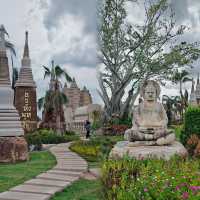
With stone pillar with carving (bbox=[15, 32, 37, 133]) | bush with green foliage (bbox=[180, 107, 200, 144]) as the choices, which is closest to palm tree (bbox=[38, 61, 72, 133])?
stone pillar with carving (bbox=[15, 32, 37, 133])

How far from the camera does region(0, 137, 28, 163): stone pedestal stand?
10023 mm

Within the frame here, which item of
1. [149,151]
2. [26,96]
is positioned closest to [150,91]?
[149,151]

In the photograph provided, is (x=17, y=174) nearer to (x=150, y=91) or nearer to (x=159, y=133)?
(x=159, y=133)

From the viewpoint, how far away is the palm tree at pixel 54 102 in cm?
2728

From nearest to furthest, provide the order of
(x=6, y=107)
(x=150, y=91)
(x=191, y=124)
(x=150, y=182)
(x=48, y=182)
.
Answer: (x=150, y=182) < (x=48, y=182) < (x=150, y=91) < (x=6, y=107) < (x=191, y=124)

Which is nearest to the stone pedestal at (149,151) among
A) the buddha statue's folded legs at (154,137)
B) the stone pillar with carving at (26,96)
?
the buddha statue's folded legs at (154,137)

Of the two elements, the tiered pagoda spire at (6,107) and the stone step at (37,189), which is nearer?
the stone step at (37,189)

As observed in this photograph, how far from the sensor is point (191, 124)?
1245cm

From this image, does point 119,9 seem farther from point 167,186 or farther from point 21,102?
point 167,186

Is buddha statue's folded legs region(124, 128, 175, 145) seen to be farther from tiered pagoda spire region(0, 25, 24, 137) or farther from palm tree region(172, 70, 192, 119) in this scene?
palm tree region(172, 70, 192, 119)

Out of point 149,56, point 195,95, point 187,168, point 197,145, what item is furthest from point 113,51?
point 187,168

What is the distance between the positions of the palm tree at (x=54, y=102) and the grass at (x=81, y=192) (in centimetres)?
1976

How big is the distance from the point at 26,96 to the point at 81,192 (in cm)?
2054

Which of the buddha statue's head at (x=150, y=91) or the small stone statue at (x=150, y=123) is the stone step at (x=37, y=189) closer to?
the small stone statue at (x=150, y=123)
